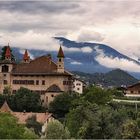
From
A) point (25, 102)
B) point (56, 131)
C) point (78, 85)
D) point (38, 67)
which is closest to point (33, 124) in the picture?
point (25, 102)

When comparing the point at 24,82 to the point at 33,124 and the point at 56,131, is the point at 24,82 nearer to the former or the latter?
the point at 33,124

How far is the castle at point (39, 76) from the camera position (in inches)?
3979

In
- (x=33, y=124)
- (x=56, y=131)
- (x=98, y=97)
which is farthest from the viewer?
(x=98, y=97)

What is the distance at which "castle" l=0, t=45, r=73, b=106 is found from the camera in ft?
332

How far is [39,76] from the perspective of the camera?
10244 cm

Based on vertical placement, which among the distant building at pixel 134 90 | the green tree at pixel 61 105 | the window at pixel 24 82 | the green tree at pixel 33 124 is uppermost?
the window at pixel 24 82

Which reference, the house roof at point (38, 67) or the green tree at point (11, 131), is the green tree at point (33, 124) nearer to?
the house roof at point (38, 67)

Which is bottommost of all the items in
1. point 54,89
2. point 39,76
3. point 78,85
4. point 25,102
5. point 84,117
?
point 84,117

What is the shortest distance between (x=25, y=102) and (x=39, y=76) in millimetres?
9810

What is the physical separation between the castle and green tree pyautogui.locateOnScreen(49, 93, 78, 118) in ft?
19.9

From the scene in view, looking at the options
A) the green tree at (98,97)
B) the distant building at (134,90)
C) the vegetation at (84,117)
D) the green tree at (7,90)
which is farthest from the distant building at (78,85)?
→ the green tree at (98,97)

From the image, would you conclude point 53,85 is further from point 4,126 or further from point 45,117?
point 4,126

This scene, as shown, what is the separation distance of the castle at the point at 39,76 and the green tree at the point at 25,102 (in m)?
3.95

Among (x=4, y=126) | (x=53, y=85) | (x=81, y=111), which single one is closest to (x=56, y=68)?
(x=53, y=85)
